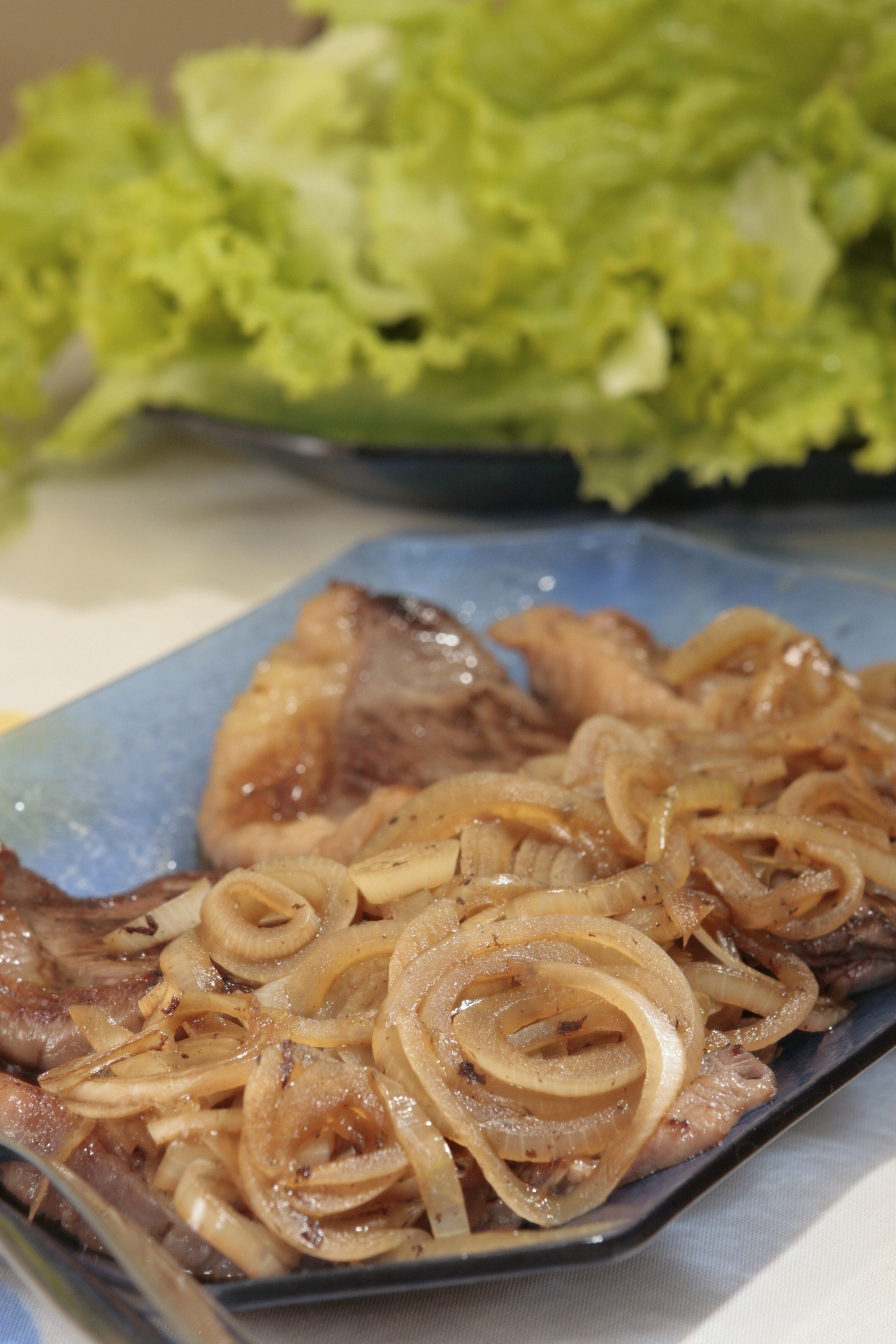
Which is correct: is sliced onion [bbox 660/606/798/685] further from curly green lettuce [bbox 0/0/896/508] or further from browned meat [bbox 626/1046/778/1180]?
curly green lettuce [bbox 0/0/896/508]

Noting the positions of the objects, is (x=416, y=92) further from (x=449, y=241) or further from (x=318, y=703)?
(x=318, y=703)

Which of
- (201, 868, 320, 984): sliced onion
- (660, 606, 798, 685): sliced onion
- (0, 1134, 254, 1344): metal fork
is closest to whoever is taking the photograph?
(0, 1134, 254, 1344): metal fork

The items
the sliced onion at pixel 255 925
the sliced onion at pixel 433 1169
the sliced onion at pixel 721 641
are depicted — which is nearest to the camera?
A: the sliced onion at pixel 433 1169

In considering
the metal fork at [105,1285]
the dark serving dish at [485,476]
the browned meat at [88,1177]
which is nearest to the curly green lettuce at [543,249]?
the dark serving dish at [485,476]

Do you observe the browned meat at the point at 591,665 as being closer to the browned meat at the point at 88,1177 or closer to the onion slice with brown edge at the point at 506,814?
the onion slice with brown edge at the point at 506,814

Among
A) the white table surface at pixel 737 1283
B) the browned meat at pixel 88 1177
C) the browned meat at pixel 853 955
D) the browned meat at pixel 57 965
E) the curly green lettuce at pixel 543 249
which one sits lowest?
the white table surface at pixel 737 1283

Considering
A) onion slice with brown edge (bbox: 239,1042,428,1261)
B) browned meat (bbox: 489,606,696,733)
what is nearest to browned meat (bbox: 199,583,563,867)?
browned meat (bbox: 489,606,696,733)
